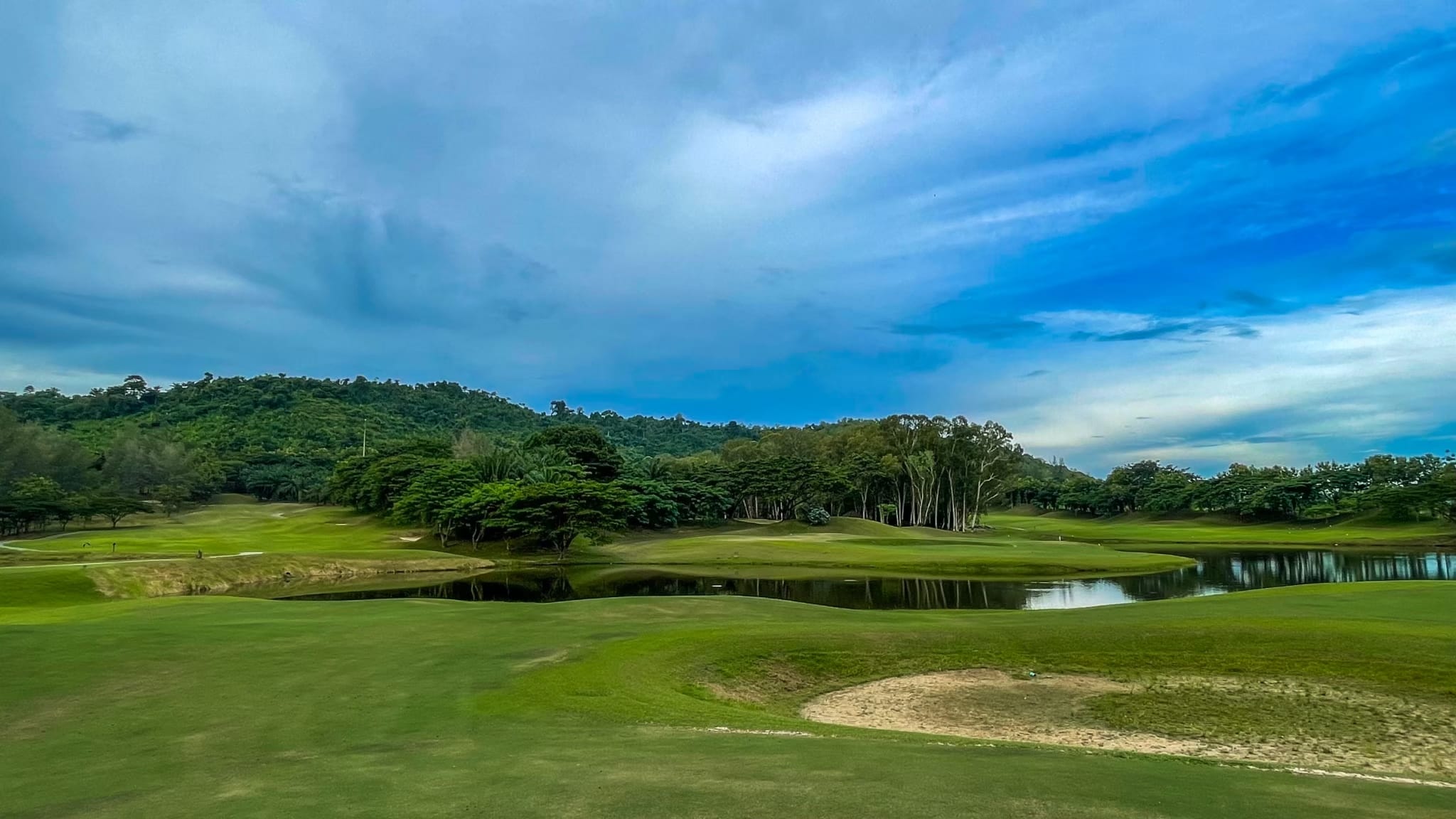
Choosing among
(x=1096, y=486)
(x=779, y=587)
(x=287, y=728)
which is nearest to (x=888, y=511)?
(x=1096, y=486)

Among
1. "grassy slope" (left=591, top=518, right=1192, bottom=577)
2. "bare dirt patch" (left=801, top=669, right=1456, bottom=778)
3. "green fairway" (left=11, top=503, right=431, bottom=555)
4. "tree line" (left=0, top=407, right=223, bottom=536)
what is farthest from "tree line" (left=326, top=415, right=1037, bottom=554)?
"bare dirt patch" (left=801, top=669, right=1456, bottom=778)

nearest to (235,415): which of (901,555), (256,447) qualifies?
(256,447)

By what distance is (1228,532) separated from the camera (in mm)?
110500

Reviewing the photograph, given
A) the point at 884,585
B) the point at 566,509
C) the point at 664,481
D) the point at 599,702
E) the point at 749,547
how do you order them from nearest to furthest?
1. the point at 599,702
2. the point at 884,585
3. the point at 566,509
4. the point at 749,547
5. the point at 664,481

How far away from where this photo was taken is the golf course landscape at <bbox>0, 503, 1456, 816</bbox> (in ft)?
24.7

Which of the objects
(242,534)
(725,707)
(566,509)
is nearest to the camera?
(725,707)

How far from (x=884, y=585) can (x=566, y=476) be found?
45660mm

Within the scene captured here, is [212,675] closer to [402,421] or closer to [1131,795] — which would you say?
[1131,795]

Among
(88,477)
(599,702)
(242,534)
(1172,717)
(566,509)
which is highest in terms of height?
(88,477)

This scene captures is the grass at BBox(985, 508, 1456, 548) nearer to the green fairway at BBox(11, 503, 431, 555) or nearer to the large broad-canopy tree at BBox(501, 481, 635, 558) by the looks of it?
the large broad-canopy tree at BBox(501, 481, 635, 558)

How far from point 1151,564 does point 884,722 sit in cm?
5401

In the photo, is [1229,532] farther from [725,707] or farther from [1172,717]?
[725,707]

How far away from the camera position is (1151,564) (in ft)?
197

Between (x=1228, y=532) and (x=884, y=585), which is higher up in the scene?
(x=1228, y=532)
